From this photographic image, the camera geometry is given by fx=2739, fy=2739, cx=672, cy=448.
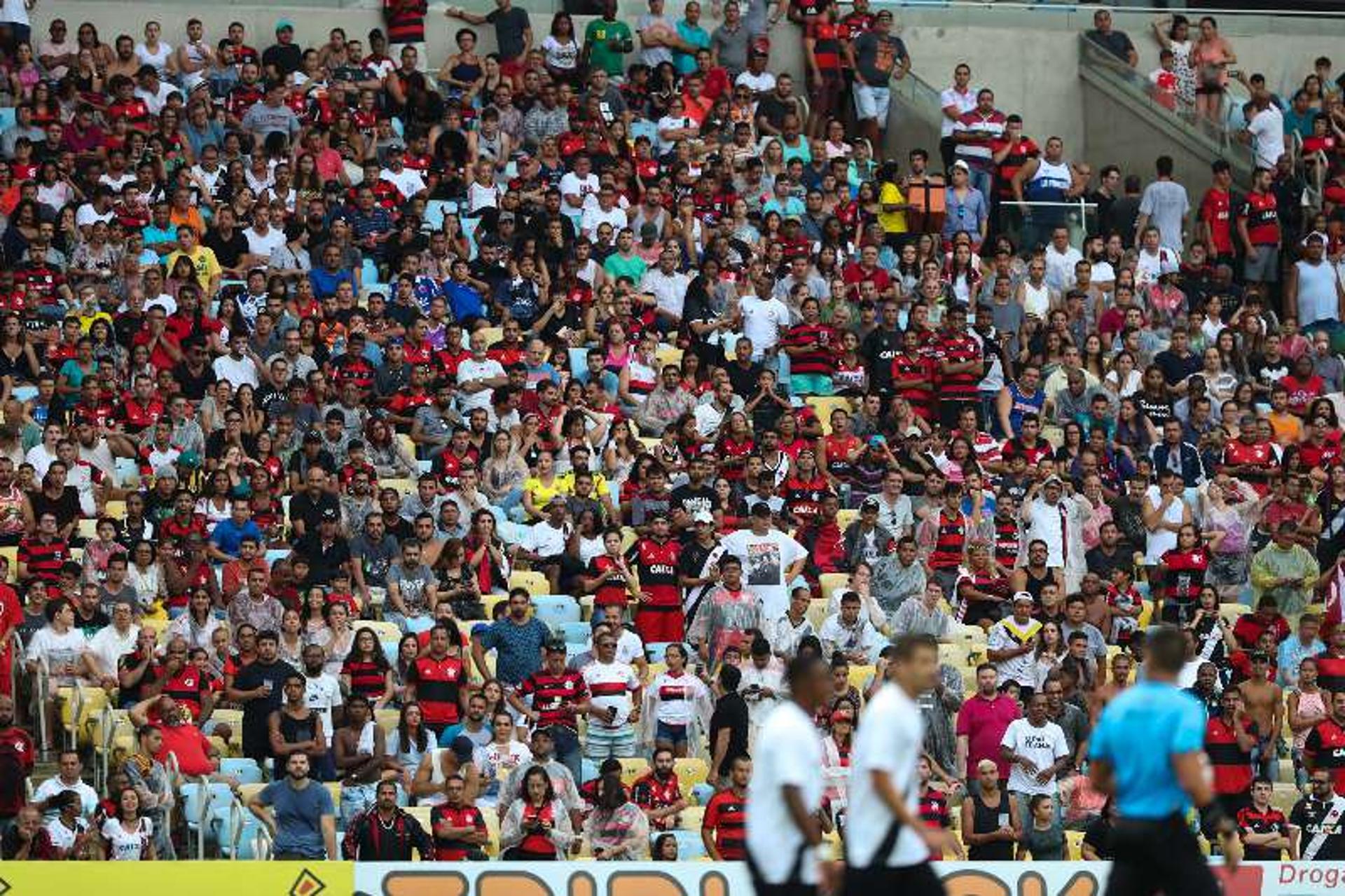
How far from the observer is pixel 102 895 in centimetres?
1568

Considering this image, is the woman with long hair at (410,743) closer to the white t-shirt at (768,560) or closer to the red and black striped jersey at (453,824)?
the red and black striped jersey at (453,824)

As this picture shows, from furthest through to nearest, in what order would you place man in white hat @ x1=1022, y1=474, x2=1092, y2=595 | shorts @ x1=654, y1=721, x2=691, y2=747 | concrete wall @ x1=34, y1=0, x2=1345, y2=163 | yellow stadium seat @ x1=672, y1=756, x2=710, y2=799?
1. concrete wall @ x1=34, y1=0, x2=1345, y2=163
2. man in white hat @ x1=1022, y1=474, x2=1092, y2=595
3. shorts @ x1=654, y1=721, x2=691, y2=747
4. yellow stadium seat @ x1=672, y1=756, x2=710, y2=799

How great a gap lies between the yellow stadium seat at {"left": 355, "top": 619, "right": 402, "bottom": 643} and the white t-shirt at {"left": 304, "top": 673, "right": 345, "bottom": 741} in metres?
1.04

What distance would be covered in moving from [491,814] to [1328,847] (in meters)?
5.94

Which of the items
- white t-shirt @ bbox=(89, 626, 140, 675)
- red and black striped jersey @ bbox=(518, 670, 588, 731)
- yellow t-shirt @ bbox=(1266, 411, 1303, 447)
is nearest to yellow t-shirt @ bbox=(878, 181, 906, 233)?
yellow t-shirt @ bbox=(1266, 411, 1303, 447)

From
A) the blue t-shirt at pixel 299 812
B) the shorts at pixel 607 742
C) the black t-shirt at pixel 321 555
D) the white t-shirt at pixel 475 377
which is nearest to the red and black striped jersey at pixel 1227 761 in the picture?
the shorts at pixel 607 742

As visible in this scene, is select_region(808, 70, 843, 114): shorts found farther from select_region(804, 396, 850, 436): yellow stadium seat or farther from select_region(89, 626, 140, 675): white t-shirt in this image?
select_region(89, 626, 140, 675): white t-shirt

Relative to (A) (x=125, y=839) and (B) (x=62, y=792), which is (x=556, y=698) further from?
(B) (x=62, y=792)

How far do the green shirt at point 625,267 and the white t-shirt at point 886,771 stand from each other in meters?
15.2

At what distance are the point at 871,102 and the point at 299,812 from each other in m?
13.4

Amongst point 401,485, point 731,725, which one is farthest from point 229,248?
point 731,725

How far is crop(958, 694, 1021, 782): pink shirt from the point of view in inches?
782

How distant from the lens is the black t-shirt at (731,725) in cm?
1936

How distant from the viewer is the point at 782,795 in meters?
10.6
